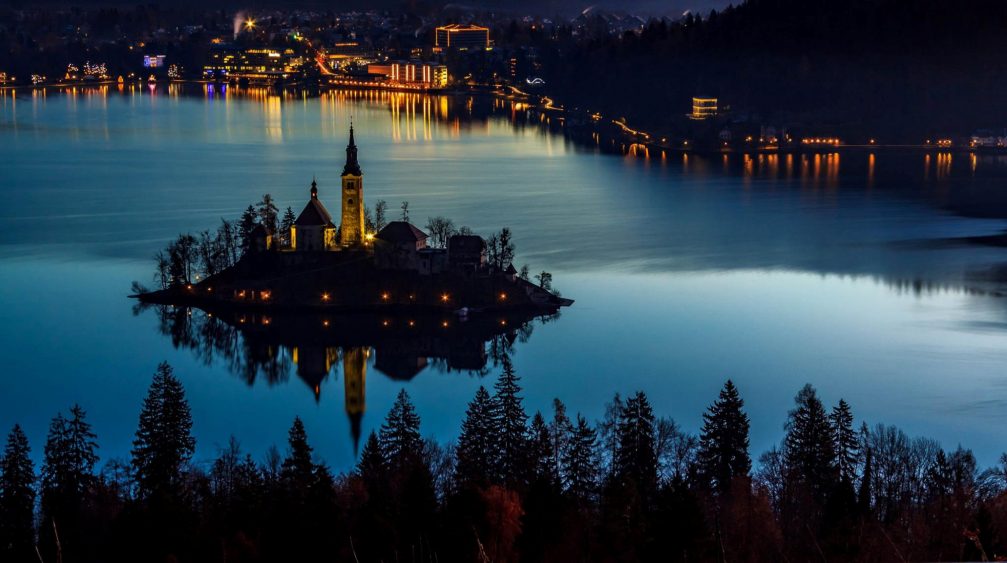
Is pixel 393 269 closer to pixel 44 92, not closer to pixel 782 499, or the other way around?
pixel 782 499

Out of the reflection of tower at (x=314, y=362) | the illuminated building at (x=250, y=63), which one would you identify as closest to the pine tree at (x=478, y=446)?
the reflection of tower at (x=314, y=362)

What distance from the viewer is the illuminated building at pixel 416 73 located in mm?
30531

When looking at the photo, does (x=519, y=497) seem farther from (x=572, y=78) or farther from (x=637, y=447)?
(x=572, y=78)

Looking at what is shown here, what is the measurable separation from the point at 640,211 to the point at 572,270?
3.08 metres

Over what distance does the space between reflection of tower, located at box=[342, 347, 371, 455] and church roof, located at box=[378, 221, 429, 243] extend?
114 centimetres

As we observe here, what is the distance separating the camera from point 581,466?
4.67 metres

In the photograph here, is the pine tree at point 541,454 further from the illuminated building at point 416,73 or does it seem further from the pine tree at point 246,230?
the illuminated building at point 416,73

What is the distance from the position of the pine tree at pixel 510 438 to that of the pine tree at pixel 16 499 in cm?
146

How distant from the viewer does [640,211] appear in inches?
471

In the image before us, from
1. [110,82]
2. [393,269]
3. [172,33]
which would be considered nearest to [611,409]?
[393,269]

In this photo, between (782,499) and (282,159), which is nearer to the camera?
(782,499)

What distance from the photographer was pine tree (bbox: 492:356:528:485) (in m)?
4.66

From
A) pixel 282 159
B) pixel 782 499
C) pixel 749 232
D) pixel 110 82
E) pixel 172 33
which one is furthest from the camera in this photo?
pixel 172 33

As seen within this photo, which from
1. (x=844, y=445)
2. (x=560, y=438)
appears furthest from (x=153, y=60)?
(x=844, y=445)
